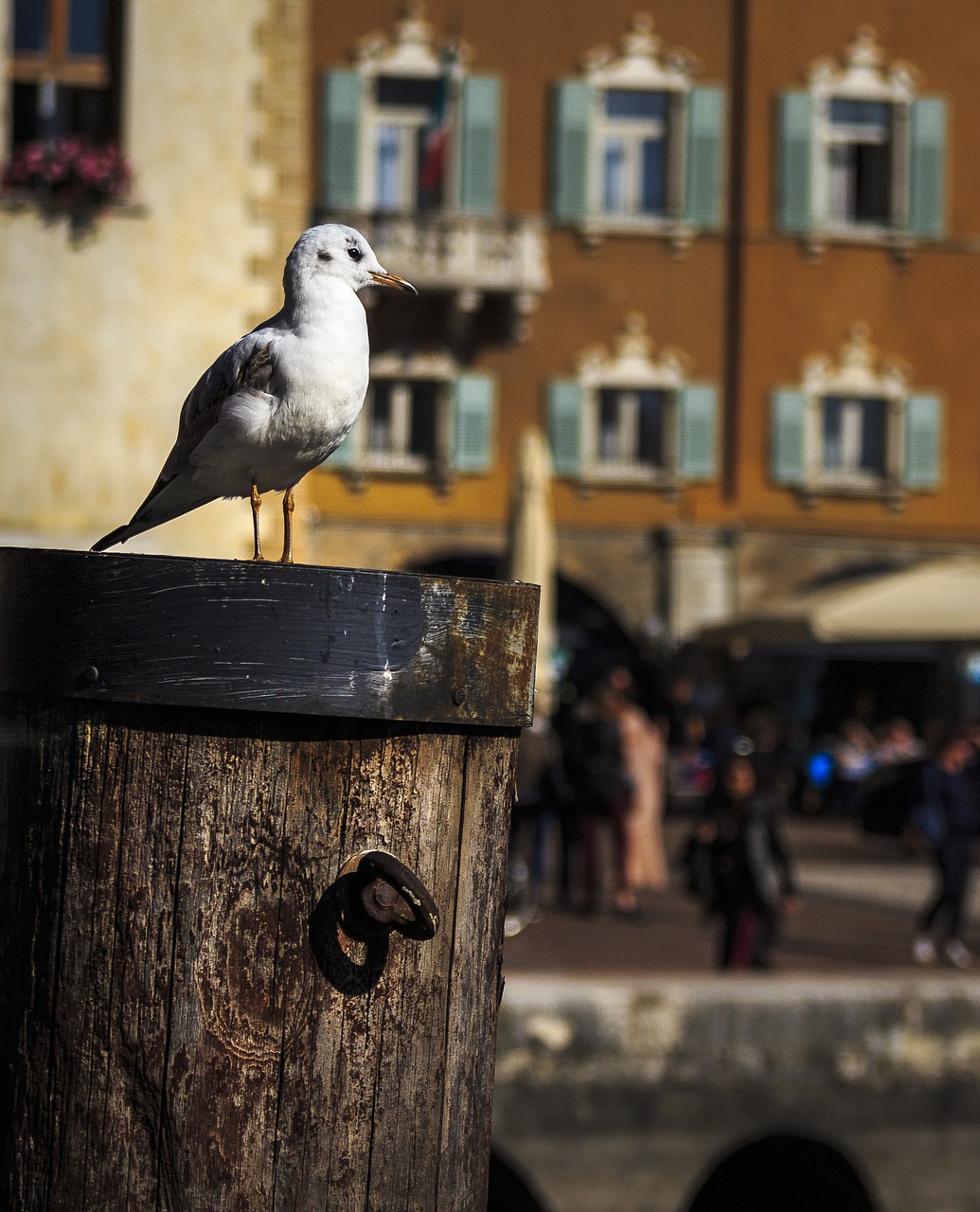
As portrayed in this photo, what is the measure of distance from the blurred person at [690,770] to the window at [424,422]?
467cm

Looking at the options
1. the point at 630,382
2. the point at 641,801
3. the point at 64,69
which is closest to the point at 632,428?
the point at 630,382

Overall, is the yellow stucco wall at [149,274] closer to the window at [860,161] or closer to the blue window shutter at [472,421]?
the blue window shutter at [472,421]

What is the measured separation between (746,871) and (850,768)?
10.9 meters

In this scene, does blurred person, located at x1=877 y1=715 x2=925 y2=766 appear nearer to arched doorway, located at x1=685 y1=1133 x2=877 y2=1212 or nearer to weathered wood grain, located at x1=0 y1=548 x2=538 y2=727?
arched doorway, located at x1=685 y1=1133 x2=877 y2=1212

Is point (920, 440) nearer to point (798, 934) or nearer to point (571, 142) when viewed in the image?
point (571, 142)

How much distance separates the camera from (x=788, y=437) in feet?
75.9

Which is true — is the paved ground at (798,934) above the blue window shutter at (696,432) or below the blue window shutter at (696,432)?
Result: below

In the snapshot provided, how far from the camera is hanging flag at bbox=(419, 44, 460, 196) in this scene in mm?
21141

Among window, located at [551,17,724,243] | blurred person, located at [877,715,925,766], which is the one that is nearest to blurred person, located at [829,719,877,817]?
blurred person, located at [877,715,925,766]

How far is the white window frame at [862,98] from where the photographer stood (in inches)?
912

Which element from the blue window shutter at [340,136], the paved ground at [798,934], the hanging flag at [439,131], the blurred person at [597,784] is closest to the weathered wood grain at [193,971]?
the paved ground at [798,934]

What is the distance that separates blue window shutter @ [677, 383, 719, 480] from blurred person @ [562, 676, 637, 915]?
1199cm

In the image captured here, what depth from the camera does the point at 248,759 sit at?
71.3 inches

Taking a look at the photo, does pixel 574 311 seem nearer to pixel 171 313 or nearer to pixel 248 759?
pixel 171 313
